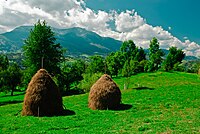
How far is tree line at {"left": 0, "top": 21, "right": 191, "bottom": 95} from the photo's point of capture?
55.0 metres

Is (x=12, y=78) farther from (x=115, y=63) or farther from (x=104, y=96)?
(x=104, y=96)

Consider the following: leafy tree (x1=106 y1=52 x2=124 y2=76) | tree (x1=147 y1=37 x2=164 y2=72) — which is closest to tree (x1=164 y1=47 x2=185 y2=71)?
tree (x1=147 y1=37 x2=164 y2=72)

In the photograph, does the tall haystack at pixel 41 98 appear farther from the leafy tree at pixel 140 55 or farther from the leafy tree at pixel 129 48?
the leafy tree at pixel 140 55

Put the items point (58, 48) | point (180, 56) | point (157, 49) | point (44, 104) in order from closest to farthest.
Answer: point (44, 104) < point (58, 48) < point (157, 49) < point (180, 56)

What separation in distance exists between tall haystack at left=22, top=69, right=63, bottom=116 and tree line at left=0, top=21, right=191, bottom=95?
3.56 meters

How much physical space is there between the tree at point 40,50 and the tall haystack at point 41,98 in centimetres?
2935

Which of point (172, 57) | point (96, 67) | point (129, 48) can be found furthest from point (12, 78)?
point (172, 57)

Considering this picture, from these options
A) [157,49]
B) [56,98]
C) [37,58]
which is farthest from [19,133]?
[157,49]

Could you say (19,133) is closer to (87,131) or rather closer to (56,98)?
(87,131)

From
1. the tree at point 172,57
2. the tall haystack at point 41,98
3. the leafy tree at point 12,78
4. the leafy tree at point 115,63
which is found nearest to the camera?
the tall haystack at point 41,98

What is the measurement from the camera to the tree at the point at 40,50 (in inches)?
2142

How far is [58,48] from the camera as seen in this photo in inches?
2325

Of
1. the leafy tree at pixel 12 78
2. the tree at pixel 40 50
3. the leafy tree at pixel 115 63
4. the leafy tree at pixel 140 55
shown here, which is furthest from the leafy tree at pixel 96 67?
the tree at pixel 40 50

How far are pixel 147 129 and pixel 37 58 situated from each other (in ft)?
136
